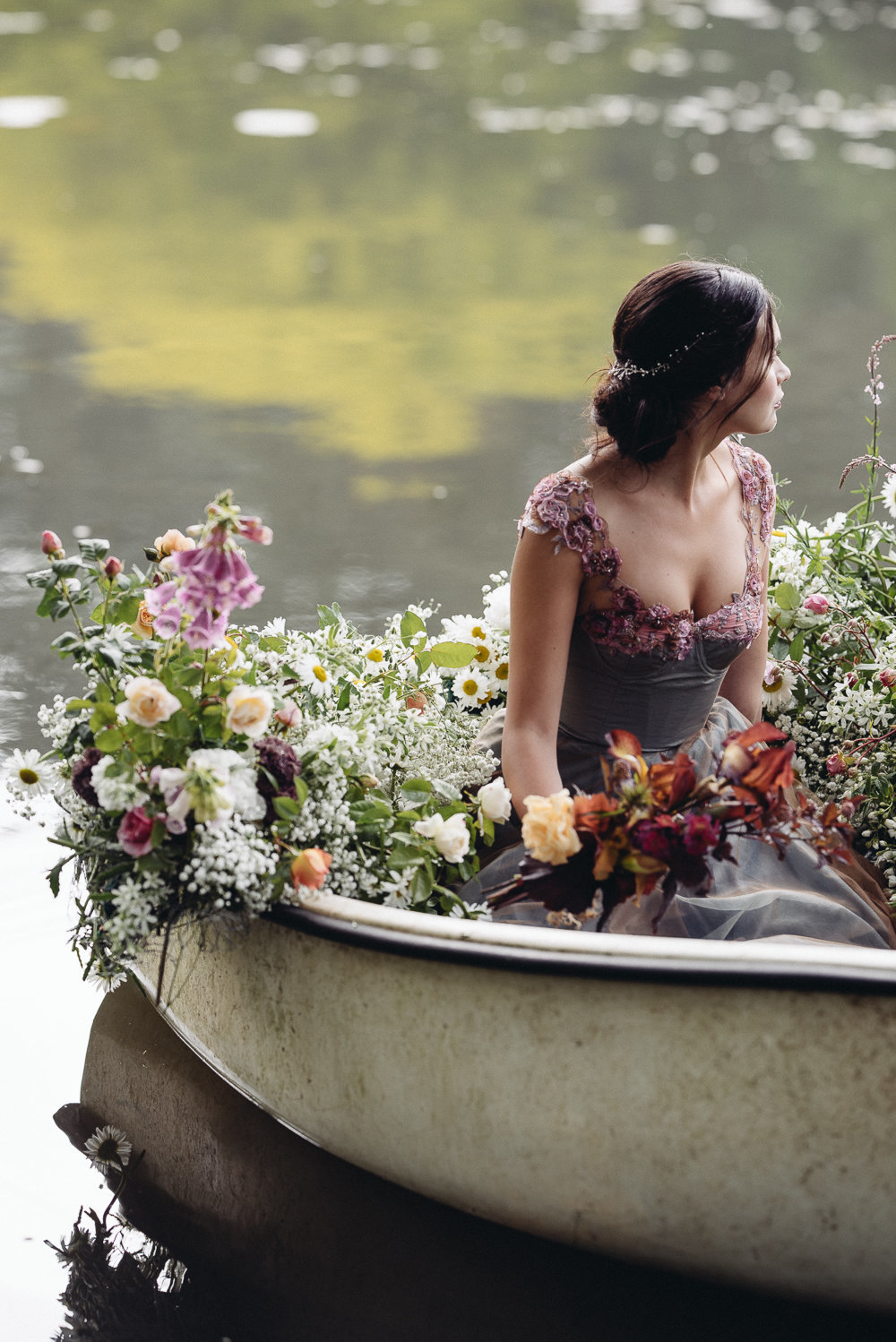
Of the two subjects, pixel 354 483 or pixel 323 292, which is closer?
pixel 354 483

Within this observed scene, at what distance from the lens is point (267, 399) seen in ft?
19.6

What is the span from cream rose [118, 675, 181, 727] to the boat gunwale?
1.05 feet

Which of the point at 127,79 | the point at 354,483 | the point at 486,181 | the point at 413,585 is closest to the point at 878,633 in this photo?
the point at 413,585

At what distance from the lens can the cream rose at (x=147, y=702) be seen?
162cm

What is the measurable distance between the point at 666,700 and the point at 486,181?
27.6 feet

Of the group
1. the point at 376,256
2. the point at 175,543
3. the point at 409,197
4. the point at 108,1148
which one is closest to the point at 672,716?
the point at 175,543

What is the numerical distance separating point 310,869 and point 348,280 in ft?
21.0

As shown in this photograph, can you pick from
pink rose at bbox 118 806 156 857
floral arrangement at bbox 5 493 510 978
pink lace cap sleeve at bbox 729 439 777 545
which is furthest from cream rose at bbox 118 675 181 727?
pink lace cap sleeve at bbox 729 439 777 545

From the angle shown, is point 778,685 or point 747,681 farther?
point 778,685

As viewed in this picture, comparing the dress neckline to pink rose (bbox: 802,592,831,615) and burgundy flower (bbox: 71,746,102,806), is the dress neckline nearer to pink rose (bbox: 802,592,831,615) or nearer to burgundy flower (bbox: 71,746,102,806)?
pink rose (bbox: 802,592,831,615)

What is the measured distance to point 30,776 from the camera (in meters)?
1.81

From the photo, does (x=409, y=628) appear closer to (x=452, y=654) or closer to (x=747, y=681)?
(x=452, y=654)

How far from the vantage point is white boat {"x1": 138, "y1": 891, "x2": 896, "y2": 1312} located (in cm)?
149

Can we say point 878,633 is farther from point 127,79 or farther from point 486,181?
point 127,79
